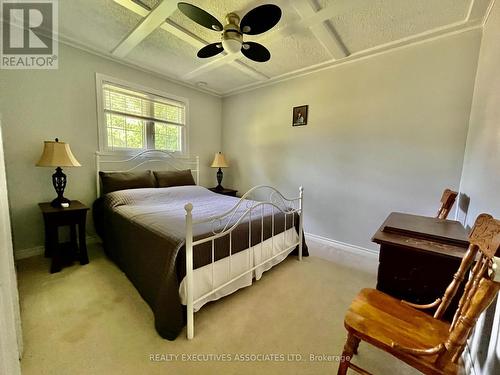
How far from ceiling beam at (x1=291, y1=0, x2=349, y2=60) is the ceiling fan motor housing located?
1.66 feet

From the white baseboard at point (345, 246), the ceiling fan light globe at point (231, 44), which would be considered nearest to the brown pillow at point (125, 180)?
the ceiling fan light globe at point (231, 44)

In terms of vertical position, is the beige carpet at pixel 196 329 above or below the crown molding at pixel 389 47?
below

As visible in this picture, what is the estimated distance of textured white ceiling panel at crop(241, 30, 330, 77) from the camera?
2395mm

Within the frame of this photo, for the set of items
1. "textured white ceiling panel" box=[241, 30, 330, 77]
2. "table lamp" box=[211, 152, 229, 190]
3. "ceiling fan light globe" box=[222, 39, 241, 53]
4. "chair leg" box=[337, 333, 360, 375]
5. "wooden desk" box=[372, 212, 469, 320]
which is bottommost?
"chair leg" box=[337, 333, 360, 375]

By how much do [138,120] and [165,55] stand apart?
41.5 inches

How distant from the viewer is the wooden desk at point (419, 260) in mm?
1162

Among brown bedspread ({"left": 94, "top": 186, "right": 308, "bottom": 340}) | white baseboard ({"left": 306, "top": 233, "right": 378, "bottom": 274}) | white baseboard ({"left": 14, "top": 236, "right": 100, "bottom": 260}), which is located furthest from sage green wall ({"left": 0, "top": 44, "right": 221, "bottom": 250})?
white baseboard ({"left": 306, "top": 233, "right": 378, "bottom": 274})

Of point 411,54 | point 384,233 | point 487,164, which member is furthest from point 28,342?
point 411,54

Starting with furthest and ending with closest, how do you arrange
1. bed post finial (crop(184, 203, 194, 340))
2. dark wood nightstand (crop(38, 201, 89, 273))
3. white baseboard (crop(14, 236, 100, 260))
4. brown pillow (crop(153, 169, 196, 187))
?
brown pillow (crop(153, 169, 196, 187)) < white baseboard (crop(14, 236, 100, 260)) < dark wood nightstand (crop(38, 201, 89, 273)) < bed post finial (crop(184, 203, 194, 340))

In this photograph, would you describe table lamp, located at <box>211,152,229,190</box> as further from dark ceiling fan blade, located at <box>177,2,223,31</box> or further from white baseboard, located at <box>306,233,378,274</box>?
dark ceiling fan blade, located at <box>177,2,223,31</box>

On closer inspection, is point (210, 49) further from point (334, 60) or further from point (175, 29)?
point (334, 60)

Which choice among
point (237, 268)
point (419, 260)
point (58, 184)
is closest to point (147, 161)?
point (58, 184)

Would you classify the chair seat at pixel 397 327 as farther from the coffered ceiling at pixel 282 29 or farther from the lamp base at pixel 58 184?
the lamp base at pixel 58 184

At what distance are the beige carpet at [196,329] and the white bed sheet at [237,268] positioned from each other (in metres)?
0.12
